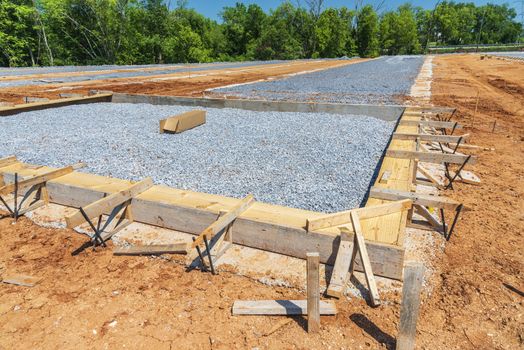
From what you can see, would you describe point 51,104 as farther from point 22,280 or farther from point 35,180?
point 22,280

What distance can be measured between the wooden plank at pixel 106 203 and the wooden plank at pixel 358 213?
2157 mm

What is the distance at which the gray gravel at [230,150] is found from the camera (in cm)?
473

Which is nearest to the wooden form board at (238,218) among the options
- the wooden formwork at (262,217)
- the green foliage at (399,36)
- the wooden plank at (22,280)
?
the wooden formwork at (262,217)

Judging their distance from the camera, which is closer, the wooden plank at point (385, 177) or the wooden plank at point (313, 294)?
the wooden plank at point (313, 294)

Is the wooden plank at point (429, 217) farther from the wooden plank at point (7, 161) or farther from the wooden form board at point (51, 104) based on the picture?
the wooden form board at point (51, 104)

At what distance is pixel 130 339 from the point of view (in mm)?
2428

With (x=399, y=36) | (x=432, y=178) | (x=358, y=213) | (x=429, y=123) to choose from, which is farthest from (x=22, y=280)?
(x=399, y=36)

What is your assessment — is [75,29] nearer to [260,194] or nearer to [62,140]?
[62,140]

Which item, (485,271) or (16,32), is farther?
(16,32)

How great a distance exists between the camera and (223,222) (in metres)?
3.18

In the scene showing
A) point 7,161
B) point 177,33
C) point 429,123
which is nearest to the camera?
point 7,161

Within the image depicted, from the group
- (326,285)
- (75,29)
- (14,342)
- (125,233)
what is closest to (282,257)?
(326,285)

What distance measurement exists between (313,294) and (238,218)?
1.32 m

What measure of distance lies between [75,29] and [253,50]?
27353 millimetres
